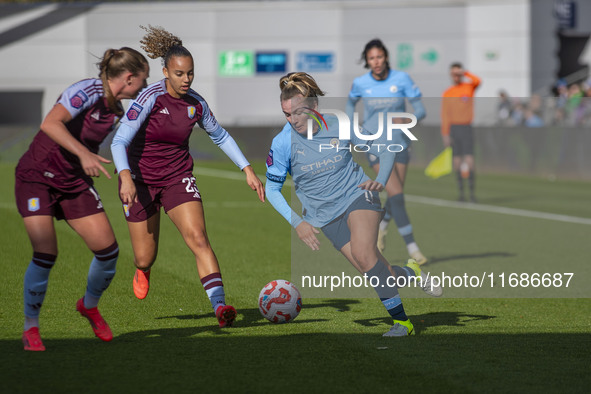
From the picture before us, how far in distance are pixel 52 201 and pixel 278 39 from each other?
1151 inches

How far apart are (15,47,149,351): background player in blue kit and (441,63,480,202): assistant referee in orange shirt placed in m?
11.3

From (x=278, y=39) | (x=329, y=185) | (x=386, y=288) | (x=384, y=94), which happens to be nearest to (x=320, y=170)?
(x=329, y=185)

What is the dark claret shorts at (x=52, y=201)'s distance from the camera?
232 inches

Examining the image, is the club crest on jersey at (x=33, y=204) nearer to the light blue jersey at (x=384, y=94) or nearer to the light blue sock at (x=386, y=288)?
the light blue sock at (x=386, y=288)

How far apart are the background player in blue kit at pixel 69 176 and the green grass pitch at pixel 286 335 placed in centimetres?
51

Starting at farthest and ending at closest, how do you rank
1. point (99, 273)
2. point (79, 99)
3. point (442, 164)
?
point (442, 164), point (99, 273), point (79, 99)

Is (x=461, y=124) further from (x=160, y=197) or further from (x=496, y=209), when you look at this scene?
(x=160, y=197)

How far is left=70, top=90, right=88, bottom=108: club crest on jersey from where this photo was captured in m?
5.88

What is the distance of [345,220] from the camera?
6668 mm

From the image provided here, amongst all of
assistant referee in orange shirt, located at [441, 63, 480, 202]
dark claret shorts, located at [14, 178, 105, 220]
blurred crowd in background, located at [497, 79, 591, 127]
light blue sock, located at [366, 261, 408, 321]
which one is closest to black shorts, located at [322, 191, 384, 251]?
light blue sock, located at [366, 261, 408, 321]

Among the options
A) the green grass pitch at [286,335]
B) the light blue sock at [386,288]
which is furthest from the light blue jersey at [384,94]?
the light blue sock at [386,288]

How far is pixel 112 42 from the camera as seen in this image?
35375 mm

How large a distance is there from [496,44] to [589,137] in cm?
1223

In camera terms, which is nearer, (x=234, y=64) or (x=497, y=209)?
(x=497, y=209)
